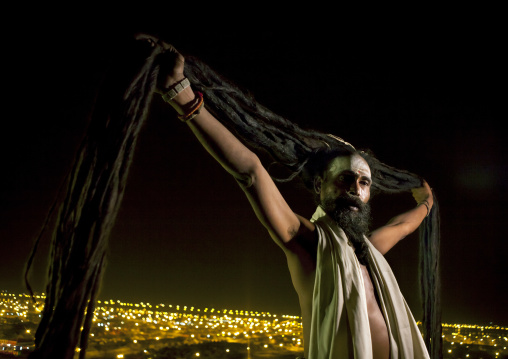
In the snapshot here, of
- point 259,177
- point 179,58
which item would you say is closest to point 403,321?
point 259,177

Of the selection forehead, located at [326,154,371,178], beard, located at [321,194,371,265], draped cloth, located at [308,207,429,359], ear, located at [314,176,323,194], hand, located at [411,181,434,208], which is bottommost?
draped cloth, located at [308,207,429,359]

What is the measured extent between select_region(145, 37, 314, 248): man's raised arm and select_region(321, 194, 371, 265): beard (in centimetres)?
51

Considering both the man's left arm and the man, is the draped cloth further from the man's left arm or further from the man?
the man's left arm

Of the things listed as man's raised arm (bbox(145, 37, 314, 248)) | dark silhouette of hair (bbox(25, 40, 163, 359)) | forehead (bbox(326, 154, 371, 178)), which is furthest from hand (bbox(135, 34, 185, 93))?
forehead (bbox(326, 154, 371, 178))

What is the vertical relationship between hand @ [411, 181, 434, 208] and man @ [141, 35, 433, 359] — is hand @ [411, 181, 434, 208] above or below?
above

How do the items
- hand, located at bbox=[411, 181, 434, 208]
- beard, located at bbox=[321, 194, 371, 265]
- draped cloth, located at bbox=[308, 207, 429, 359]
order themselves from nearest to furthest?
1. draped cloth, located at bbox=[308, 207, 429, 359]
2. beard, located at bbox=[321, 194, 371, 265]
3. hand, located at bbox=[411, 181, 434, 208]

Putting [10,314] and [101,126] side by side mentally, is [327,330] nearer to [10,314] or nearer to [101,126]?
→ [101,126]

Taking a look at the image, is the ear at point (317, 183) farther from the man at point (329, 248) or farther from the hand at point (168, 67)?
the hand at point (168, 67)

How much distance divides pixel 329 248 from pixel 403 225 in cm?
135

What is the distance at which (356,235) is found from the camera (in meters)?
2.85

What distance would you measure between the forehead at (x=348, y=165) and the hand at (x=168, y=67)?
5.17 feet

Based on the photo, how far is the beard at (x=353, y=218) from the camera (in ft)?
9.19

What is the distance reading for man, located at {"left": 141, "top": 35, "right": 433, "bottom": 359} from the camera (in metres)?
1.93

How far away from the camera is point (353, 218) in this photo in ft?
9.18
